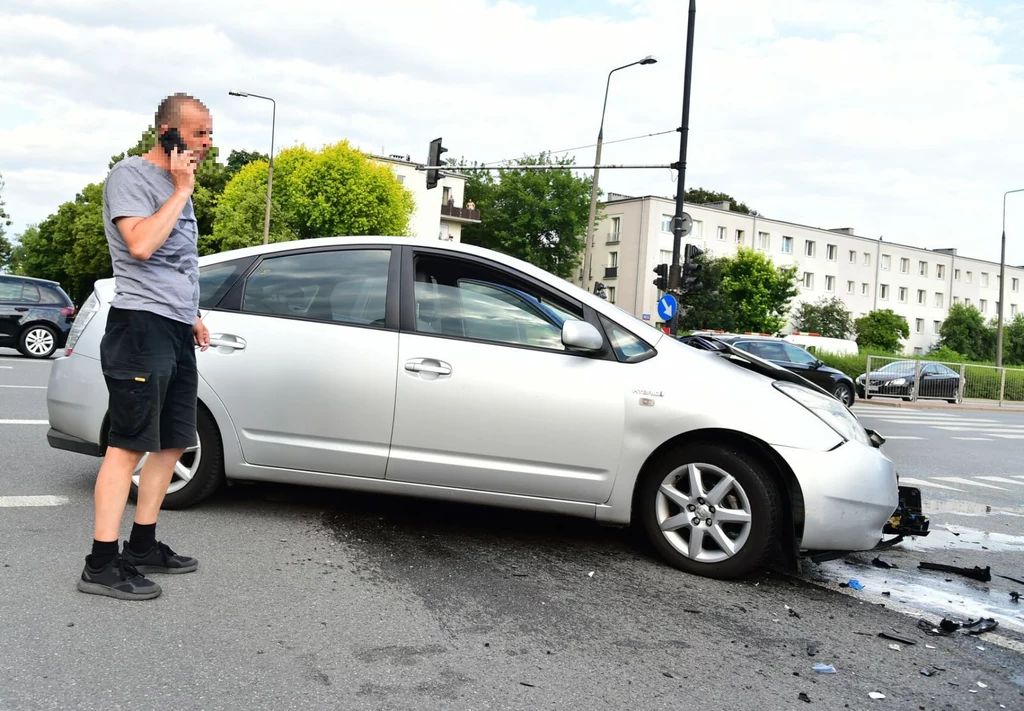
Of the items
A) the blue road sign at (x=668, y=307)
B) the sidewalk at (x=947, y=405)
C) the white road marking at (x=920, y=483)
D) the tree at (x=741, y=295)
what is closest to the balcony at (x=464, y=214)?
the tree at (x=741, y=295)

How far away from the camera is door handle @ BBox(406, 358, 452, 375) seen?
4.52 meters

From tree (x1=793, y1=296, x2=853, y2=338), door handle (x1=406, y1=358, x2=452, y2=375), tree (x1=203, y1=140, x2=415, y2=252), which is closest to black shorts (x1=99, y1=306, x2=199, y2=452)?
door handle (x1=406, y1=358, x2=452, y2=375)

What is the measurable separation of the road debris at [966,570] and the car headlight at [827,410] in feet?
3.18

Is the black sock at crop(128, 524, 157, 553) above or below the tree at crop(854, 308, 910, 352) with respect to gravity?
below

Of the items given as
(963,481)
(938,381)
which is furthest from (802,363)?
(963,481)

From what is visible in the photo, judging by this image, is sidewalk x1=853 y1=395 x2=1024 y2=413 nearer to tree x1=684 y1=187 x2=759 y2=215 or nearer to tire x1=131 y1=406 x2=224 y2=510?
tire x1=131 y1=406 x2=224 y2=510

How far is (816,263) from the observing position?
73188mm

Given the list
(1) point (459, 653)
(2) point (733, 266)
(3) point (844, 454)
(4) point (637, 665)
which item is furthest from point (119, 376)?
(2) point (733, 266)

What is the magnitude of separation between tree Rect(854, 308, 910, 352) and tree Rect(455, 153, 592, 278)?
21.8 metres

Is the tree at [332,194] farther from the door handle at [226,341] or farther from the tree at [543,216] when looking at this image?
the door handle at [226,341]

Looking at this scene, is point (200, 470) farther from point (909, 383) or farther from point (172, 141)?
point (909, 383)

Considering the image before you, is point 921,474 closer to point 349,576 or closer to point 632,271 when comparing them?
point 349,576

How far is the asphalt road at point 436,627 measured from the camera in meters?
2.88

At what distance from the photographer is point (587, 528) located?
17.3ft
